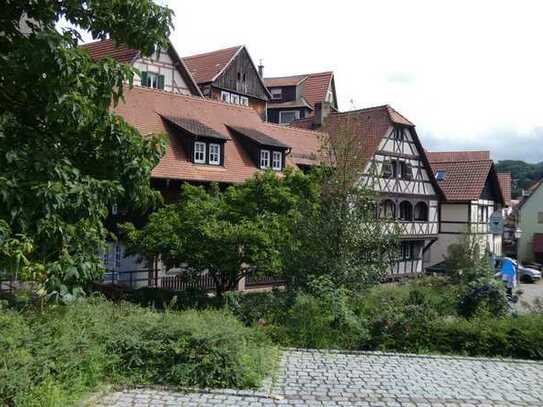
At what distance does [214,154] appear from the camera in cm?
2350

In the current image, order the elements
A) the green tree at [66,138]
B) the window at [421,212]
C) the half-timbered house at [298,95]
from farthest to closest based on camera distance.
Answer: the half-timbered house at [298,95]
the window at [421,212]
the green tree at [66,138]

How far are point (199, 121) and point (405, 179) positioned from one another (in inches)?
562

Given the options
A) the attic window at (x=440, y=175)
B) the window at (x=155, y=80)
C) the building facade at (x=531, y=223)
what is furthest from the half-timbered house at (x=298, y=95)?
the window at (x=155, y=80)

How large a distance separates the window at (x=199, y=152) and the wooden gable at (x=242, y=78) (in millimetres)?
15472

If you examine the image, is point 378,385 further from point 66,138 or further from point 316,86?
point 316,86

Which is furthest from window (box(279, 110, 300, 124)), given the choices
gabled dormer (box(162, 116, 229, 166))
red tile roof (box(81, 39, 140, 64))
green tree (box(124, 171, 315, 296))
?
green tree (box(124, 171, 315, 296))

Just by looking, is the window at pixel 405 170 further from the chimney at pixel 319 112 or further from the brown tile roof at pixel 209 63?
the brown tile roof at pixel 209 63

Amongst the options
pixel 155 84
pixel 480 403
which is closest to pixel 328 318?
pixel 480 403

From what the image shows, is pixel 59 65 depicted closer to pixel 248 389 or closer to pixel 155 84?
pixel 248 389

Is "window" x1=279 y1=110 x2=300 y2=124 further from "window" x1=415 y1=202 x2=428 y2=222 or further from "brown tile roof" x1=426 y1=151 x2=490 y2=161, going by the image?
"window" x1=415 y1=202 x2=428 y2=222

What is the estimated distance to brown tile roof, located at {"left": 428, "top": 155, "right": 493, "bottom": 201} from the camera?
128ft

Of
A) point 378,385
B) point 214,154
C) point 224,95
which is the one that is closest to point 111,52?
point 214,154

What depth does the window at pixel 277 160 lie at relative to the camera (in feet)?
85.0

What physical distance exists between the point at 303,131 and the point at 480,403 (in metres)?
25.3
